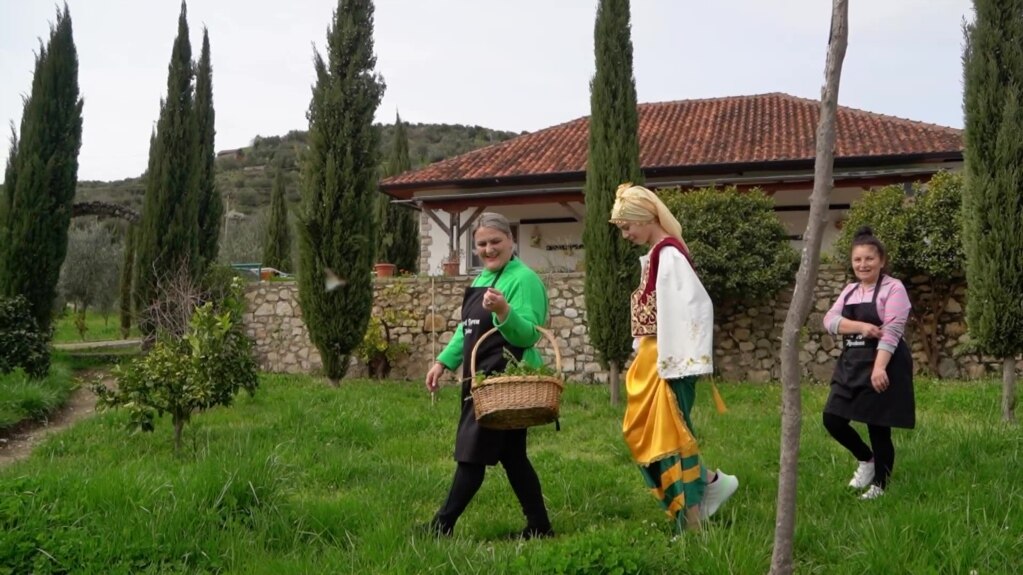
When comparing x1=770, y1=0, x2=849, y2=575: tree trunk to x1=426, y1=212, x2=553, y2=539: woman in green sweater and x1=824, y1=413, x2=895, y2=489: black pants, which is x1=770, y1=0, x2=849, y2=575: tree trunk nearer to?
x1=426, y1=212, x2=553, y2=539: woman in green sweater

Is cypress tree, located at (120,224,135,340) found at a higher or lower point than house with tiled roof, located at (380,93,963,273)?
lower

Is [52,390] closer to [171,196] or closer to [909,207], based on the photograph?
[171,196]

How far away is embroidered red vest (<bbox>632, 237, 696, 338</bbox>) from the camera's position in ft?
12.0

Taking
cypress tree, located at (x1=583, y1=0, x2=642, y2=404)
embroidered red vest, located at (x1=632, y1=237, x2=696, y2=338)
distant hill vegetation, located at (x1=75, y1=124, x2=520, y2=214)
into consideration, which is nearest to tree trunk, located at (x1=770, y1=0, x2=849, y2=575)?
embroidered red vest, located at (x1=632, y1=237, x2=696, y2=338)

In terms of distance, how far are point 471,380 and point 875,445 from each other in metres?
2.34

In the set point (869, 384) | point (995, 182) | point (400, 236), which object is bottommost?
point (869, 384)

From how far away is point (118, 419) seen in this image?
23.0 feet

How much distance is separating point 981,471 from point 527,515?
259 cm

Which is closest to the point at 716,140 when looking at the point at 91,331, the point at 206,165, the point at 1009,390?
the point at 1009,390

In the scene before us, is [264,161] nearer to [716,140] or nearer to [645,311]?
[716,140]

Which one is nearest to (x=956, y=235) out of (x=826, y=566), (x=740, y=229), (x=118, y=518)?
(x=740, y=229)

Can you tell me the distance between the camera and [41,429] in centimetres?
771

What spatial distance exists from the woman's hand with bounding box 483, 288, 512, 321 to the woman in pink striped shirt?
209cm

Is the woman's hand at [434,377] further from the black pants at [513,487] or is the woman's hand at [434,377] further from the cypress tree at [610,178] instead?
the cypress tree at [610,178]
